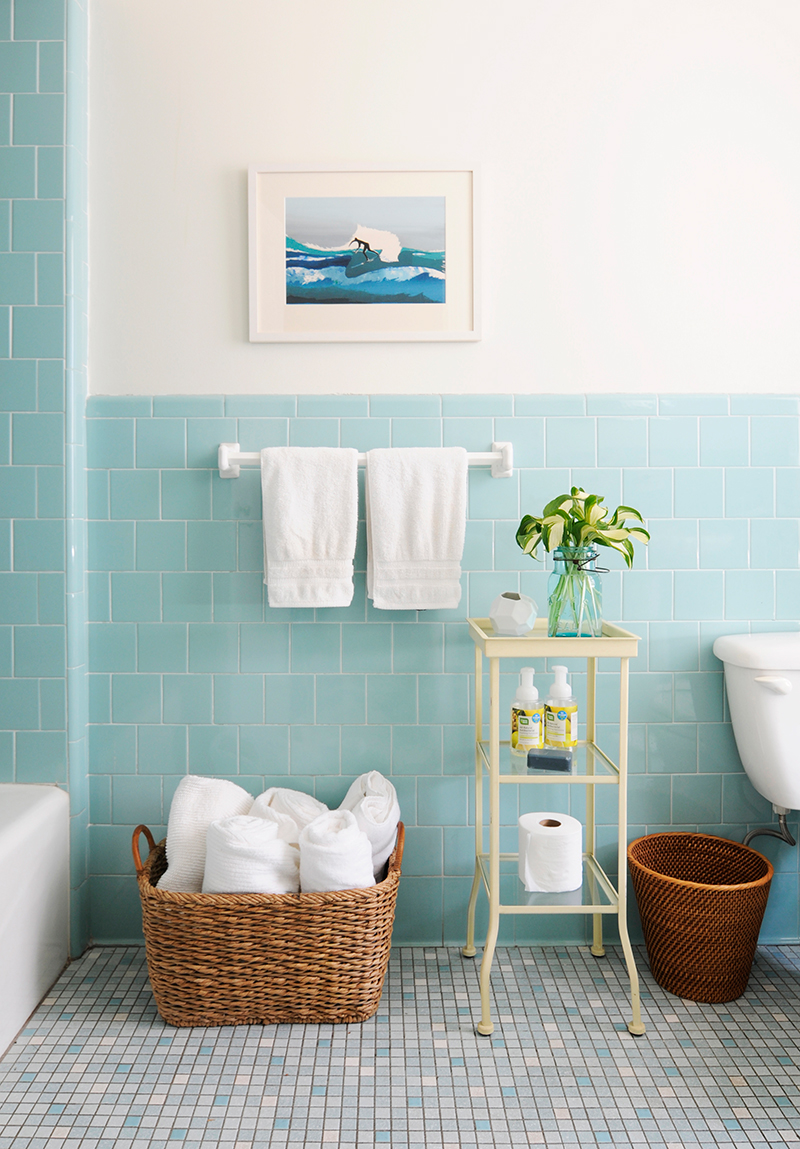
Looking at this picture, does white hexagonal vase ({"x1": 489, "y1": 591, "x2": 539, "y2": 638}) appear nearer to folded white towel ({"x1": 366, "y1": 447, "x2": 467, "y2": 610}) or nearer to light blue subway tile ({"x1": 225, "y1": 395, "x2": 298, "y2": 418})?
folded white towel ({"x1": 366, "y1": 447, "x2": 467, "y2": 610})

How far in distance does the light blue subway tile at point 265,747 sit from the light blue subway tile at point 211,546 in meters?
0.39

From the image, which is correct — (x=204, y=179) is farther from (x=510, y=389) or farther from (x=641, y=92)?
(x=641, y=92)

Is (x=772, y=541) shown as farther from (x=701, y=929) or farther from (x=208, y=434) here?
(x=208, y=434)

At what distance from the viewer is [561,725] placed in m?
1.56

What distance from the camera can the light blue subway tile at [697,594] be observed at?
182cm

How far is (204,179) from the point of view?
1.77 metres

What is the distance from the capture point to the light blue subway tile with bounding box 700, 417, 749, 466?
1808 millimetres

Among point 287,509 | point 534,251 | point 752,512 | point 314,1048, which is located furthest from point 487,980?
point 534,251

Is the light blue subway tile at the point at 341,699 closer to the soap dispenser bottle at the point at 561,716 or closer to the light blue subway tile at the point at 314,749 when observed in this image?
the light blue subway tile at the point at 314,749

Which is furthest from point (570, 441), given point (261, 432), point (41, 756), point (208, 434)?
point (41, 756)

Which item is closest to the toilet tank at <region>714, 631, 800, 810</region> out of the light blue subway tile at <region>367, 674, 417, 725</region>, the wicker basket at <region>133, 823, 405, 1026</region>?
the light blue subway tile at <region>367, 674, 417, 725</region>

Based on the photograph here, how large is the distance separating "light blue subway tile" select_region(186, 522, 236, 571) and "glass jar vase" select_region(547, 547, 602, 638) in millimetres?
751

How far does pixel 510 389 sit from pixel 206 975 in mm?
1394

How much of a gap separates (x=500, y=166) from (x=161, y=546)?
118cm
